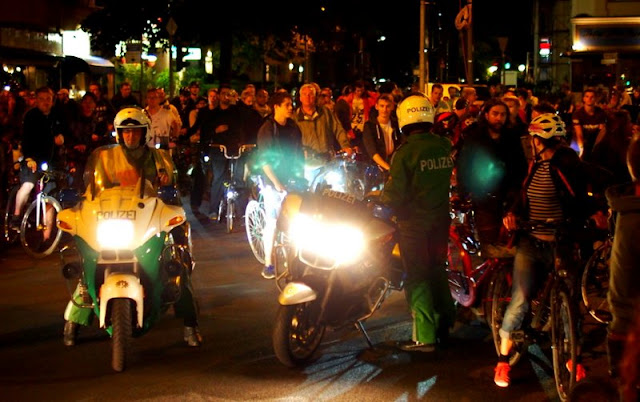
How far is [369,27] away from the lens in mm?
43969

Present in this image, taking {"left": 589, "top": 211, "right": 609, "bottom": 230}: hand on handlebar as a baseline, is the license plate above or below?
above

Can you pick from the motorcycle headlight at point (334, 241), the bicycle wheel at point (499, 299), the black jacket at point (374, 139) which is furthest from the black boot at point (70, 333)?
the black jacket at point (374, 139)

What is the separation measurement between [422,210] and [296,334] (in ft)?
4.61

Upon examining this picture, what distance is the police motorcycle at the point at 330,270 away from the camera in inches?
293

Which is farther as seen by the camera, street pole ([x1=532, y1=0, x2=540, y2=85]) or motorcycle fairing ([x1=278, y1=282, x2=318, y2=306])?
street pole ([x1=532, y1=0, x2=540, y2=85])

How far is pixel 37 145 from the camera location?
1319 centimetres

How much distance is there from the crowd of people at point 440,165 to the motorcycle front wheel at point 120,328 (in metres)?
2.05

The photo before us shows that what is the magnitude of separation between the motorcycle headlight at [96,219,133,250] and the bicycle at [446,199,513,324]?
112 inches

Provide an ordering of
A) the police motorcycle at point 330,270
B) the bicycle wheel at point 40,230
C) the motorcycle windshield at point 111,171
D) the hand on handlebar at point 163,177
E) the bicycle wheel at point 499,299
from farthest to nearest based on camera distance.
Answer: the bicycle wheel at point 40,230 → the hand on handlebar at point 163,177 → the motorcycle windshield at point 111,171 → the bicycle wheel at point 499,299 → the police motorcycle at point 330,270

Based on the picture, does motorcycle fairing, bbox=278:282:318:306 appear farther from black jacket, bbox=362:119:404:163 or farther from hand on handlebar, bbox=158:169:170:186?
black jacket, bbox=362:119:404:163

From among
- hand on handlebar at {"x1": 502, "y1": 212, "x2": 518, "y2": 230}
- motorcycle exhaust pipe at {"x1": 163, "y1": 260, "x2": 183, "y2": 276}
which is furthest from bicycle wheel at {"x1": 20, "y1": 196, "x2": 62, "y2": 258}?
hand on handlebar at {"x1": 502, "y1": 212, "x2": 518, "y2": 230}

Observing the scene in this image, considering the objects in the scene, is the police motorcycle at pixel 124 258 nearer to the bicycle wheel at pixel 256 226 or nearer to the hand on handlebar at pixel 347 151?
the bicycle wheel at pixel 256 226

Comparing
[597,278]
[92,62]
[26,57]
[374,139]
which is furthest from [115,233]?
[92,62]

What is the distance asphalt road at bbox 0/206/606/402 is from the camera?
7.07 m
